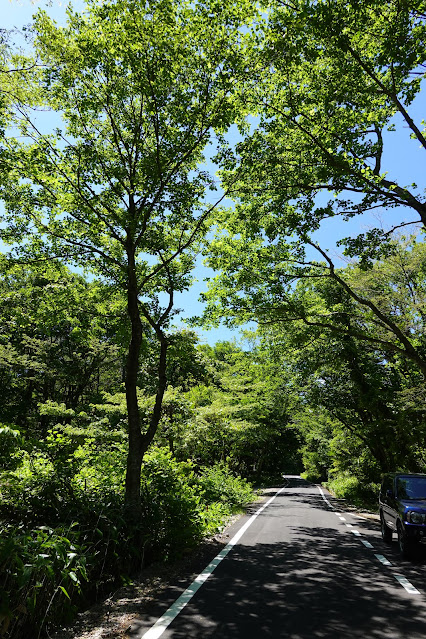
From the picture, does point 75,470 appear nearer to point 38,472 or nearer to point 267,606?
point 38,472

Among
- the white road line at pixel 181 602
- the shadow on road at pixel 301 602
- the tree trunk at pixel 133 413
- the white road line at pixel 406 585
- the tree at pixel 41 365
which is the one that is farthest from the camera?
the tree at pixel 41 365

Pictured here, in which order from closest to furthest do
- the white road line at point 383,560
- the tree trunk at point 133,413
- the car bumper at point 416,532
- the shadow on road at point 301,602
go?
1. the shadow on road at point 301,602
2. the white road line at point 383,560
3. the car bumper at point 416,532
4. the tree trunk at point 133,413

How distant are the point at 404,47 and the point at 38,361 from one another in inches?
1049

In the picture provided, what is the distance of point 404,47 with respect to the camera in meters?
→ 7.22

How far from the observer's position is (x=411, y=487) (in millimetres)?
9055

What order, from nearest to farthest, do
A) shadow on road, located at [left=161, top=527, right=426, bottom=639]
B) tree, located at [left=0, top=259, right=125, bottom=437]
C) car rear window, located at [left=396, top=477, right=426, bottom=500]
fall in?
shadow on road, located at [left=161, top=527, right=426, bottom=639] < car rear window, located at [left=396, top=477, right=426, bottom=500] < tree, located at [left=0, top=259, right=125, bottom=437]

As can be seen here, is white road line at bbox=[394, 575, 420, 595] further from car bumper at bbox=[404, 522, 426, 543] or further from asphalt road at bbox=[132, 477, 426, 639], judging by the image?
car bumper at bbox=[404, 522, 426, 543]

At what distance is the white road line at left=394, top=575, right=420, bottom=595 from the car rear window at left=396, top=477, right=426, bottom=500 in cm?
272

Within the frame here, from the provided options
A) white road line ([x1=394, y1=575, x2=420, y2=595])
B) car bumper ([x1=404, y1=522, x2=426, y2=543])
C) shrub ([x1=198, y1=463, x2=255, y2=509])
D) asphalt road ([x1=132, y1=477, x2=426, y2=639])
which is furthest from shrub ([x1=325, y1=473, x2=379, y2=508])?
white road line ([x1=394, y1=575, x2=420, y2=595])

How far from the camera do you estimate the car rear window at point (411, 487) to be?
8711 millimetres

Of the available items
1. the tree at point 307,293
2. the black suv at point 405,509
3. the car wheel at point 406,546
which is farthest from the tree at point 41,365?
the car wheel at point 406,546

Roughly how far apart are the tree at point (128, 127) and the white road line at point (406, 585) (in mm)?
4502

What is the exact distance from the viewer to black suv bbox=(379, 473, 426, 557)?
7516 mm

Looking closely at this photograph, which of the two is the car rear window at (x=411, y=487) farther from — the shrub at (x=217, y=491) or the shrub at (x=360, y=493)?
the shrub at (x=360, y=493)
